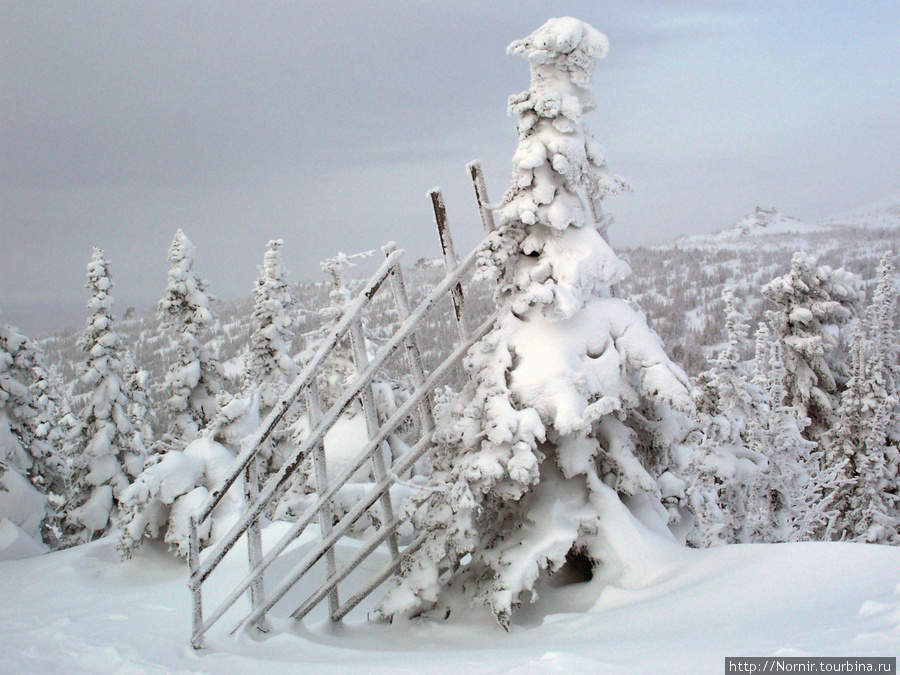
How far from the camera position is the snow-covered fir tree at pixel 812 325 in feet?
71.6

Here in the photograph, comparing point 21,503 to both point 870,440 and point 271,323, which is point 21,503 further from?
point 870,440

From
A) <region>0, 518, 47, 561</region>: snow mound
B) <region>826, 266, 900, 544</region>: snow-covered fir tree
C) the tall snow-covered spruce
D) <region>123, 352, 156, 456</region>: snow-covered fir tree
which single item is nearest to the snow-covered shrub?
the tall snow-covered spruce

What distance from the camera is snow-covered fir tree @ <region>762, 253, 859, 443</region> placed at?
2183cm

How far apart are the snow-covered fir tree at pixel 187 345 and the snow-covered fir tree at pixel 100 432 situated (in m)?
1.68

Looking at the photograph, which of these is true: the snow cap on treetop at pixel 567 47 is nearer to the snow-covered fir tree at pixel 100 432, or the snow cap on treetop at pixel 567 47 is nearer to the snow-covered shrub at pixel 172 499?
the snow-covered shrub at pixel 172 499

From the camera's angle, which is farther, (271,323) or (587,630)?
(271,323)

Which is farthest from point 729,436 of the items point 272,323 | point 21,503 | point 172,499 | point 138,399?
point 138,399

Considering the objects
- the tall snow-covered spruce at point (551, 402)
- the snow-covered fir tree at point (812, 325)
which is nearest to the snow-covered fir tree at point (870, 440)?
the snow-covered fir tree at point (812, 325)

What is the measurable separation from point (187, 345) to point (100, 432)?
4.25 meters

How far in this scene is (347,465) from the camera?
20.1 ft

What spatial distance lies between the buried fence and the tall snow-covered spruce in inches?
13.8

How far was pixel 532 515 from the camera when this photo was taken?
560cm

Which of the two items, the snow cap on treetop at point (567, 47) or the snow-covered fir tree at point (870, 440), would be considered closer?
the snow cap on treetop at point (567, 47)

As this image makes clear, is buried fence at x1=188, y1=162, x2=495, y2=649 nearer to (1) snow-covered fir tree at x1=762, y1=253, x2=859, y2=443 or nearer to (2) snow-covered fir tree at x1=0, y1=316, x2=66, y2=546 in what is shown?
(2) snow-covered fir tree at x1=0, y1=316, x2=66, y2=546
